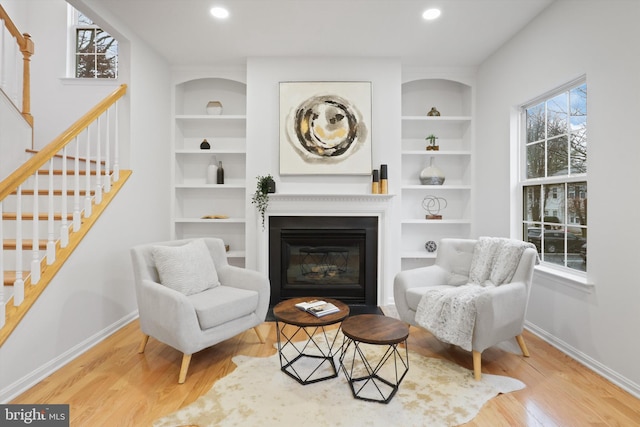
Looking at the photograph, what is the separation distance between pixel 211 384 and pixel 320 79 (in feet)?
10.6

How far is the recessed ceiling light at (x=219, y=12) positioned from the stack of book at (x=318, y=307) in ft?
8.44

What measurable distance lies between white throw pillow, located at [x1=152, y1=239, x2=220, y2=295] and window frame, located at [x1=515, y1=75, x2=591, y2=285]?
2835 millimetres

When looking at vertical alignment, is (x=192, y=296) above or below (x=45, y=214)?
below

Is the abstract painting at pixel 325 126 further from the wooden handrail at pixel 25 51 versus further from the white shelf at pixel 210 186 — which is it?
the wooden handrail at pixel 25 51

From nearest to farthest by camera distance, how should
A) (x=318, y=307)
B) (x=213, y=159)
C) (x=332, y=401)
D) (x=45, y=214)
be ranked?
(x=332, y=401) < (x=318, y=307) < (x=45, y=214) < (x=213, y=159)

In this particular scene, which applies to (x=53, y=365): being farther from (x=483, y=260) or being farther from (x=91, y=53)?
(x=91, y=53)

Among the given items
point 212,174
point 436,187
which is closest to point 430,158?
point 436,187

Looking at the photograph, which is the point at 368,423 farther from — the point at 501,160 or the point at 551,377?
the point at 501,160

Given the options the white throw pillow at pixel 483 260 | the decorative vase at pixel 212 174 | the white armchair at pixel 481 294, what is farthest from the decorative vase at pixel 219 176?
the white throw pillow at pixel 483 260

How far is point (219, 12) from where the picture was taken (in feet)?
9.65

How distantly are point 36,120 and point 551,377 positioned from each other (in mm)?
5486

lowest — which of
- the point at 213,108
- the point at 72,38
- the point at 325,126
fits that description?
the point at 325,126

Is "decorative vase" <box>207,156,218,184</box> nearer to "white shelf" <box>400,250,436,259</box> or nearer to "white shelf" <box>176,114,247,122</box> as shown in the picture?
"white shelf" <box>176,114,247,122</box>

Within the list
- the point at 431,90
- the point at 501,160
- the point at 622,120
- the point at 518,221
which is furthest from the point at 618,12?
the point at 431,90
